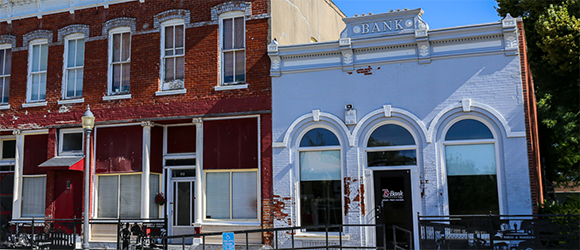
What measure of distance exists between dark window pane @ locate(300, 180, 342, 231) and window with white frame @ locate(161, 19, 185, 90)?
5250mm

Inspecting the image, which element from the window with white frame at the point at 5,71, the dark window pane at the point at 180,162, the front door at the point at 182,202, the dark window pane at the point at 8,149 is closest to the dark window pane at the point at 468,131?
the dark window pane at the point at 180,162

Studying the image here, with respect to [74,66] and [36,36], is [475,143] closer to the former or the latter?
[74,66]

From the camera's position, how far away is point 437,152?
12547 mm

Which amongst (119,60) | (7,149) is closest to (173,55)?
(119,60)

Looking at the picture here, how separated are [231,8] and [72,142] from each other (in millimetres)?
7084

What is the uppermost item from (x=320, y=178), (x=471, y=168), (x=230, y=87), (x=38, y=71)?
(x=38, y=71)

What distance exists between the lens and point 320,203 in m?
13.5

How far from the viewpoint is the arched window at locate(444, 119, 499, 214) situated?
12.1 m

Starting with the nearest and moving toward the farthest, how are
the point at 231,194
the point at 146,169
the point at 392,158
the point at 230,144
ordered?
1. the point at 392,158
2. the point at 231,194
3. the point at 230,144
4. the point at 146,169

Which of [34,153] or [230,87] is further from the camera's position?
[34,153]

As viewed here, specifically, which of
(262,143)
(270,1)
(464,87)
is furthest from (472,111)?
(270,1)

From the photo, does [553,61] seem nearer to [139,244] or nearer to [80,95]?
[139,244]

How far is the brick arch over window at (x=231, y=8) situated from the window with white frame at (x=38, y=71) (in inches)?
260

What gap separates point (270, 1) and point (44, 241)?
9891 mm
